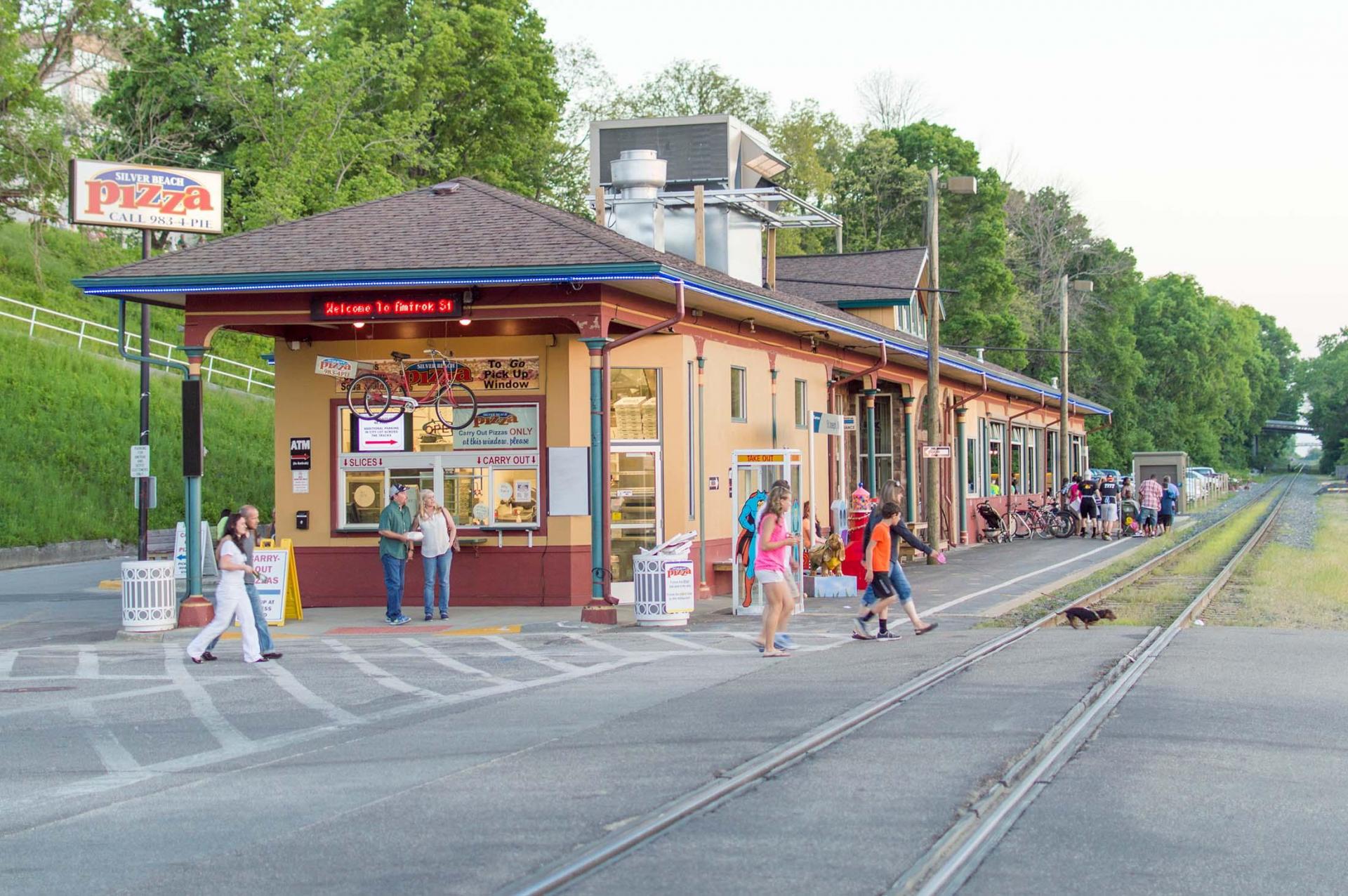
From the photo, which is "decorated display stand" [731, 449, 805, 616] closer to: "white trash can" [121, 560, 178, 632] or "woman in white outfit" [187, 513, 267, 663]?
"woman in white outfit" [187, 513, 267, 663]

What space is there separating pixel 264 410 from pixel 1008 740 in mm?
38784

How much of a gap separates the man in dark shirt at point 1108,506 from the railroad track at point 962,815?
1048 inches

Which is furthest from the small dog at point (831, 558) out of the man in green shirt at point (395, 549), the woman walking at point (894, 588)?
the man in green shirt at point (395, 549)

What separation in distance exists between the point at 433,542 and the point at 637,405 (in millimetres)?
4264

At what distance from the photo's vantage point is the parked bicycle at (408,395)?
20.9 meters

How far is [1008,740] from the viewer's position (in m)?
9.77

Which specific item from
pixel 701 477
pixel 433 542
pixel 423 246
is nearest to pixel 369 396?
pixel 423 246

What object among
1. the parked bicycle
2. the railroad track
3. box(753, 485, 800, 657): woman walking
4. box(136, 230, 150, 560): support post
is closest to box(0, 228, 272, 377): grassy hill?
the parked bicycle

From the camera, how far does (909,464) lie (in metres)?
34.7

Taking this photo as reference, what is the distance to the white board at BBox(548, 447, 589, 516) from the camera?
20.3 m

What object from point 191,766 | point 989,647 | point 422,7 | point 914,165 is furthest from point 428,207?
point 914,165

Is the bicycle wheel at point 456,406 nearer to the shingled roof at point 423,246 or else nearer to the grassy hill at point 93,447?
the shingled roof at point 423,246

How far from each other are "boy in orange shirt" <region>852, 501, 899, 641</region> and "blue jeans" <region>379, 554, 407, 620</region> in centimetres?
582

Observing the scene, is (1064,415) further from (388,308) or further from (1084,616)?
(388,308)
